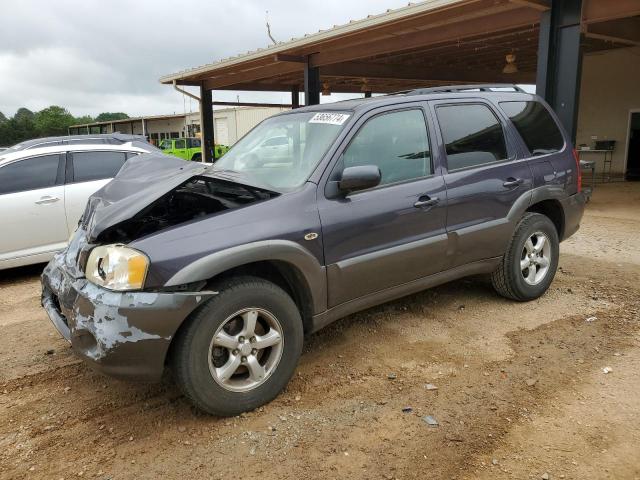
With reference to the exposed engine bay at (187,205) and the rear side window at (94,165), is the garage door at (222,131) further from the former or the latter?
the exposed engine bay at (187,205)

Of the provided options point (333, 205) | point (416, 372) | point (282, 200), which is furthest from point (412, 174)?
point (416, 372)

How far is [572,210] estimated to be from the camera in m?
4.87

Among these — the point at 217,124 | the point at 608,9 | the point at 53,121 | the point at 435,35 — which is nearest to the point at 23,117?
the point at 53,121

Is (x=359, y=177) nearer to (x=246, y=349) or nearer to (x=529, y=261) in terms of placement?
(x=246, y=349)

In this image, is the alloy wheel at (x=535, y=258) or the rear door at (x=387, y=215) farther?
the alloy wheel at (x=535, y=258)

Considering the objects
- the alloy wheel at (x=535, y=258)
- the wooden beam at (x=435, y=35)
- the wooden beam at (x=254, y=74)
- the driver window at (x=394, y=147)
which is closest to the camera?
the driver window at (x=394, y=147)

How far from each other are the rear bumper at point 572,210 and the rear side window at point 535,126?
0.50m

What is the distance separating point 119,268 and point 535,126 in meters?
3.84

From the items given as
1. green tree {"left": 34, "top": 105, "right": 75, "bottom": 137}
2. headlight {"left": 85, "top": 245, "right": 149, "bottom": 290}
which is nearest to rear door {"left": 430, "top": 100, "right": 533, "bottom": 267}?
headlight {"left": 85, "top": 245, "right": 149, "bottom": 290}

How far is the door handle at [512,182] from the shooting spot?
424cm

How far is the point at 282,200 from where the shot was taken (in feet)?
10.2

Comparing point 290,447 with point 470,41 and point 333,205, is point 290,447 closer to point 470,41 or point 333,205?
point 333,205

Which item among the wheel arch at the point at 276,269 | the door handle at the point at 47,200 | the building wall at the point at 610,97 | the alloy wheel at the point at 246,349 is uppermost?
the building wall at the point at 610,97

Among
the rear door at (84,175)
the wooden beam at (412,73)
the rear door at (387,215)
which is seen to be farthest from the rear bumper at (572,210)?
the wooden beam at (412,73)
